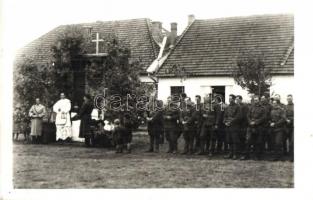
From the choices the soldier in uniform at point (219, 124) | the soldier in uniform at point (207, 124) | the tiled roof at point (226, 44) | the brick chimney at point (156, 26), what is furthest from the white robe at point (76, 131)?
the brick chimney at point (156, 26)

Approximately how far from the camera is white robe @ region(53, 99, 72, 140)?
12.4 metres

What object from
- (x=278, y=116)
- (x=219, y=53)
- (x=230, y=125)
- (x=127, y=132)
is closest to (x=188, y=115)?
(x=230, y=125)

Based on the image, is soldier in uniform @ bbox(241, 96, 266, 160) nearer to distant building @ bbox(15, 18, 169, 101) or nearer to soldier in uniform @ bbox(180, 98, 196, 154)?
soldier in uniform @ bbox(180, 98, 196, 154)

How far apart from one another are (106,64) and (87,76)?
0.64 meters

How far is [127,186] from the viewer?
25.3ft

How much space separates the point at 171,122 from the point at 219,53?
536cm

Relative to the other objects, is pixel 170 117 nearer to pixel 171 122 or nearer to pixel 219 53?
pixel 171 122

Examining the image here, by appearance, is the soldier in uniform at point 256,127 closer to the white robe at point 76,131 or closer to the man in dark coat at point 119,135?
the man in dark coat at point 119,135

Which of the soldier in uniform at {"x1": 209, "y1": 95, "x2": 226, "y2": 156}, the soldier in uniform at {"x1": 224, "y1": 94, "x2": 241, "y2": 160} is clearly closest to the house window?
the soldier in uniform at {"x1": 209, "y1": 95, "x2": 226, "y2": 156}

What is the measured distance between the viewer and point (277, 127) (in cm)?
987
